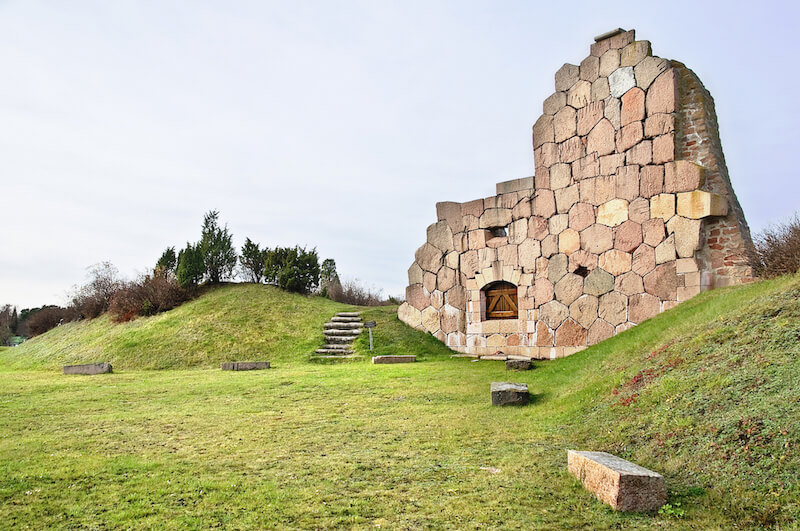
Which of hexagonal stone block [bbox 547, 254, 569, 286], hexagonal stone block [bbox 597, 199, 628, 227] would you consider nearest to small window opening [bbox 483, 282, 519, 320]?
hexagonal stone block [bbox 547, 254, 569, 286]

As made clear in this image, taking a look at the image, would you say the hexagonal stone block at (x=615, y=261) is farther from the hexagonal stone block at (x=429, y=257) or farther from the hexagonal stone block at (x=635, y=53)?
the hexagonal stone block at (x=429, y=257)

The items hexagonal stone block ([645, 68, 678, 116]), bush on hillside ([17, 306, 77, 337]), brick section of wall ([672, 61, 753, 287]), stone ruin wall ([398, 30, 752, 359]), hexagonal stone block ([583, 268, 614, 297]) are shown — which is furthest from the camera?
bush on hillside ([17, 306, 77, 337])

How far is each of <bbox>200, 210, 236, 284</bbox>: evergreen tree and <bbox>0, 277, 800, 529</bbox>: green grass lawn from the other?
13204 millimetres

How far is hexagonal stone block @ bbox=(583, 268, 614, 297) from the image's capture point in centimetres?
1152

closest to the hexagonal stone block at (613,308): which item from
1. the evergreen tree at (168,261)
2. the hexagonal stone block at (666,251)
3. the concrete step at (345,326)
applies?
the hexagonal stone block at (666,251)

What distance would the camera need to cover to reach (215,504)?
3.68 m

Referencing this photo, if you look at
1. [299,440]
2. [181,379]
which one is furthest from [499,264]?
[299,440]

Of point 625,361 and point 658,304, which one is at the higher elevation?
point 658,304

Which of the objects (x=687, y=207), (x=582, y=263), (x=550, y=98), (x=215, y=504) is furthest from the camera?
(x=550, y=98)

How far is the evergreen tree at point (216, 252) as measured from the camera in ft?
73.1

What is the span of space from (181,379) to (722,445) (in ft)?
33.5

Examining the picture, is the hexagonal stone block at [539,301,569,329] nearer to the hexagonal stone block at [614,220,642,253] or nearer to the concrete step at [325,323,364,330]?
the hexagonal stone block at [614,220,642,253]

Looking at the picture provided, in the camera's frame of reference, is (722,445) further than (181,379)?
No

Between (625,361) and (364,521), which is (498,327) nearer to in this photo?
(625,361)
